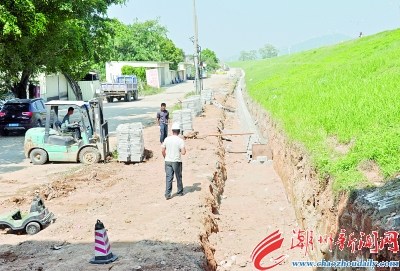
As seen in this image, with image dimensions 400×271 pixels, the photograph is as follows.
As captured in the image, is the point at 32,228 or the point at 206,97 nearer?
the point at 32,228

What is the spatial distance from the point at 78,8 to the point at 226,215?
13724 mm

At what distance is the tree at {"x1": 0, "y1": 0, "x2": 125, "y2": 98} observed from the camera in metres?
16.1

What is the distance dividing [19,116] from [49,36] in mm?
4054

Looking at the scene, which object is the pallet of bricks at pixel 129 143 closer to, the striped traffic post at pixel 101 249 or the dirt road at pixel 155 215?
the dirt road at pixel 155 215

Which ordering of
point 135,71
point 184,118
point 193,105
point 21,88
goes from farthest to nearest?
point 135,71 → point 21,88 → point 193,105 → point 184,118

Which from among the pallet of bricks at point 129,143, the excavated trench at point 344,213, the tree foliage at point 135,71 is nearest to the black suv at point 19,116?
the pallet of bricks at point 129,143

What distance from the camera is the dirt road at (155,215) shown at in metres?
7.54

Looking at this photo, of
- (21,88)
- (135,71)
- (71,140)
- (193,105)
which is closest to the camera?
(71,140)

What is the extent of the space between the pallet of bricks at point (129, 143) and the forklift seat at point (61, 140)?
170 cm

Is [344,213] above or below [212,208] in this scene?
above

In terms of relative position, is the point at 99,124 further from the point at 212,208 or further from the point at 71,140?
the point at 212,208

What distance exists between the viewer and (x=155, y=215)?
31.7 feet

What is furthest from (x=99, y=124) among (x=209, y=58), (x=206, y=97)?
(x=209, y=58)

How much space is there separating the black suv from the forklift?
6.72m
